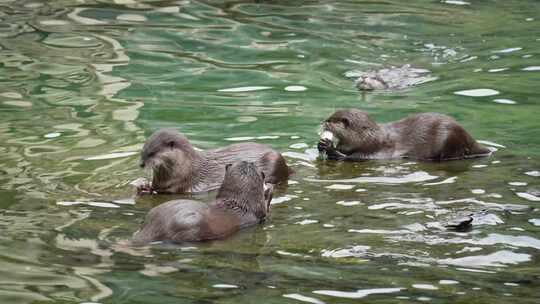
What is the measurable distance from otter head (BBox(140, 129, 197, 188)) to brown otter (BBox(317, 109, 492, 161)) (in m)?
1.69

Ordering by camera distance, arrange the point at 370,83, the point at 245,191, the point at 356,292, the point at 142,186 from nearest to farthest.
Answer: the point at 356,292
the point at 245,191
the point at 142,186
the point at 370,83

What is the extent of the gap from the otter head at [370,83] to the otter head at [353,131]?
281 cm

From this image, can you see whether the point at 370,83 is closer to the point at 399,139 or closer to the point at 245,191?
the point at 399,139

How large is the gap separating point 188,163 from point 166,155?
23cm

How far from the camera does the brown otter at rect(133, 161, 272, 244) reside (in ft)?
28.2

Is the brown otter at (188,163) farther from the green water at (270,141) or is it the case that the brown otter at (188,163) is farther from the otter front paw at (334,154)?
the otter front paw at (334,154)

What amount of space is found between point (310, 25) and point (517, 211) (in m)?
10.0

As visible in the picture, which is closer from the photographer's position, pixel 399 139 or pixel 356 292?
pixel 356 292

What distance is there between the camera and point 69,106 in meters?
14.5

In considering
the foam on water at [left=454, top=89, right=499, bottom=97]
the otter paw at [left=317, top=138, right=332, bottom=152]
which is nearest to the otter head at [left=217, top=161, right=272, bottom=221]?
the otter paw at [left=317, top=138, right=332, bottom=152]

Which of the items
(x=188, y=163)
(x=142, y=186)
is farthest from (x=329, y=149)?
(x=142, y=186)

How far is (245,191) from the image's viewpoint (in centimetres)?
942

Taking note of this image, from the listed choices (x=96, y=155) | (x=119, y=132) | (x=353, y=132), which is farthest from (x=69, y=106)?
(x=353, y=132)

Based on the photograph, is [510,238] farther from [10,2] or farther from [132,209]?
[10,2]
